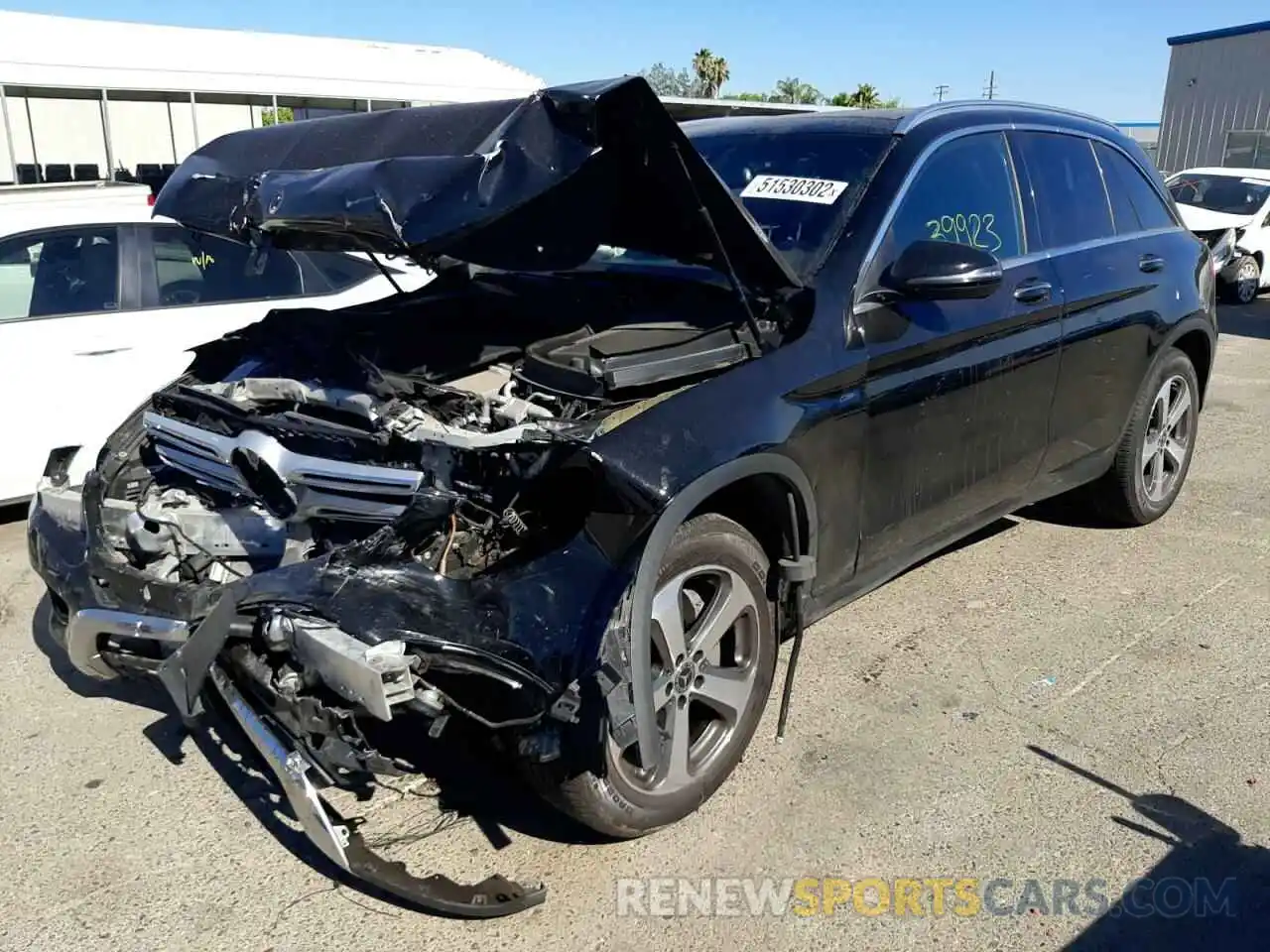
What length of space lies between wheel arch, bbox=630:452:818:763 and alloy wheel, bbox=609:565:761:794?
0.29 ft

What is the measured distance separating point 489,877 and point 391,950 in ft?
0.91

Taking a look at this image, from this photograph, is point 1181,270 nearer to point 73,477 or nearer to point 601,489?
point 601,489

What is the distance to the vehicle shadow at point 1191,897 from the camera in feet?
8.54

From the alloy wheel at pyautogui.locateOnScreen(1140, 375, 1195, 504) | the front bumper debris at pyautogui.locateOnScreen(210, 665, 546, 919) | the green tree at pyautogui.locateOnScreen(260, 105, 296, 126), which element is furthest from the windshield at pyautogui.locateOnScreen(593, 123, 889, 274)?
the green tree at pyautogui.locateOnScreen(260, 105, 296, 126)

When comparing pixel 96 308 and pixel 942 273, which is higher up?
pixel 942 273

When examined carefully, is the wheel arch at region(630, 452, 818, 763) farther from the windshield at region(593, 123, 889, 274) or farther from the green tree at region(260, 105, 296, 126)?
the green tree at region(260, 105, 296, 126)

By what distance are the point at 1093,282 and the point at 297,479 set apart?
3.22 meters

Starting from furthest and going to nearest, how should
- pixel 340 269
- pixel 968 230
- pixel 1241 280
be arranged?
1. pixel 1241 280
2. pixel 340 269
3. pixel 968 230

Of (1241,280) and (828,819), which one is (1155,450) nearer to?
(828,819)

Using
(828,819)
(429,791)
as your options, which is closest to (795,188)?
(828,819)

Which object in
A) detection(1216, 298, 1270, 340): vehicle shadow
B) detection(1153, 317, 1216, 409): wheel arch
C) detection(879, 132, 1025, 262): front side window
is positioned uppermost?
detection(879, 132, 1025, 262): front side window

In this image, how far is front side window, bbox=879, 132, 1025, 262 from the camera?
356 centimetres

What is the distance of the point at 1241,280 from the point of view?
14.0m

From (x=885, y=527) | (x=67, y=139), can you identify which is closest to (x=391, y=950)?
(x=885, y=527)
